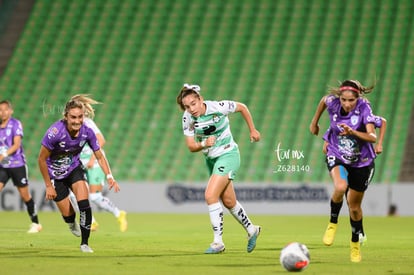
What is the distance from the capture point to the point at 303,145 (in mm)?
24953

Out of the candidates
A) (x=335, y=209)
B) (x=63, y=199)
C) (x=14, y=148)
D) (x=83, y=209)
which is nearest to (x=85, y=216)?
(x=83, y=209)

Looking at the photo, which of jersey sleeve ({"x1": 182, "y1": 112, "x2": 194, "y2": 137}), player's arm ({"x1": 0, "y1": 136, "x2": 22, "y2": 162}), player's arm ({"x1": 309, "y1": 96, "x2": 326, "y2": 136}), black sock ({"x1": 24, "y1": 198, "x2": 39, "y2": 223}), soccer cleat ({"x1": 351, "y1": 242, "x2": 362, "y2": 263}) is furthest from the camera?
black sock ({"x1": 24, "y1": 198, "x2": 39, "y2": 223})

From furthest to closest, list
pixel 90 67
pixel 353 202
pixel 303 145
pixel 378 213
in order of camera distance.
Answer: pixel 90 67
pixel 303 145
pixel 378 213
pixel 353 202

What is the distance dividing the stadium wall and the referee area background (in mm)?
1033

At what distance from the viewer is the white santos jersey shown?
11.1 metres

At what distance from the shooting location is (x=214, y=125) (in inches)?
443

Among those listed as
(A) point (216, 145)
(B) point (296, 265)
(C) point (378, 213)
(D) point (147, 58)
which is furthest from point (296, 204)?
(B) point (296, 265)

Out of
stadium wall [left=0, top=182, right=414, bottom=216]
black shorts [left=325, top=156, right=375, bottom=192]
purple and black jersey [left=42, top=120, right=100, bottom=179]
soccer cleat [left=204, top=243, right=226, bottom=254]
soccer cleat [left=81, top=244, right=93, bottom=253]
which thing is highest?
black shorts [left=325, top=156, right=375, bottom=192]

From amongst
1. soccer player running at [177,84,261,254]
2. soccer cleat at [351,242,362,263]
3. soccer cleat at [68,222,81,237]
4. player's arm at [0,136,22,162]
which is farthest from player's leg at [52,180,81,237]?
soccer cleat at [351,242,362,263]

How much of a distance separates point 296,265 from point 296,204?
541 inches

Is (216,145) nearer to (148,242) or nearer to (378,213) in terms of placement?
Answer: (148,242)

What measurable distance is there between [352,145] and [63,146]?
3.32 m

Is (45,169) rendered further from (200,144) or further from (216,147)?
(216,147)

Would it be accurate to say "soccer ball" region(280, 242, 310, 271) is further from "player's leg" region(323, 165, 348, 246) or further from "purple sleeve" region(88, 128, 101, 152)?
"purple sleeve" region(88, 128, 101, 152)
